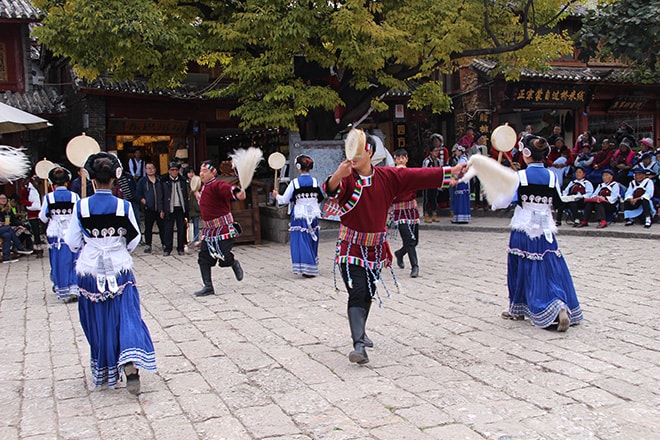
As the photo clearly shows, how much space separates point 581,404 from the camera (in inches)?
162

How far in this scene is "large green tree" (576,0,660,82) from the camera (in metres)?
10.2

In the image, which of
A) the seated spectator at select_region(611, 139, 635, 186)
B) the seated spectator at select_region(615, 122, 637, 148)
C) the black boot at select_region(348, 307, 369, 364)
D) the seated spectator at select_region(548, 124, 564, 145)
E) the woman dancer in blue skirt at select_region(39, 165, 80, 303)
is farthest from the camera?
the seated spectator at select_region(548, 124, 564, 145)

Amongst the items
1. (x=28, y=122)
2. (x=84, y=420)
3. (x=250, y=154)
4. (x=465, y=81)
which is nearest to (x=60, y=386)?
(x=84, y=420)

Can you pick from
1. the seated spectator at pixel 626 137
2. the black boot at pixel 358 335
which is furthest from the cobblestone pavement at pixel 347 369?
the seated spectator at pixel 626 137

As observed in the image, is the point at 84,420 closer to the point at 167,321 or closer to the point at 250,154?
the point at 167,321

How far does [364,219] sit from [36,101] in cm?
1405

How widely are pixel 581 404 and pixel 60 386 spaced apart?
3899 mm

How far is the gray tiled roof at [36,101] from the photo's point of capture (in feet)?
52.0

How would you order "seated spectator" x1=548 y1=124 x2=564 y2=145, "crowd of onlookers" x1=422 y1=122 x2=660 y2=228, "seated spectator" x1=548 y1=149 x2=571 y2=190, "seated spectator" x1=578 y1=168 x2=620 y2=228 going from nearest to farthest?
"crowd of onlookers" x1=422 y1=122 x2=660 y2=228 < "seated spectator" x1=578 y1=168 x2=620 y2=228 < "seated spectator" x1=548 y1=149 x2=571 y2=190 < "seated spectator" x1=548 y1=124 x2=564 y2=145

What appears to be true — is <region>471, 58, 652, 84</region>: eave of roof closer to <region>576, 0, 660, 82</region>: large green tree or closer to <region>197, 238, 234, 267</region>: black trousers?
<region>576, 0, 660, 82</region>: large green tree

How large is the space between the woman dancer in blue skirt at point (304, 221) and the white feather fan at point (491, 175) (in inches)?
185

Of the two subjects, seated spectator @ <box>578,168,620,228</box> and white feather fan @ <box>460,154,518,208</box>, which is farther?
seated spectator @ <box>578,168,620,228</box>

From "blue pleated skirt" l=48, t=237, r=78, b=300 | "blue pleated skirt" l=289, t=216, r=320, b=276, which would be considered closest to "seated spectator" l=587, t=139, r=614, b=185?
"blue pleated skirt" l=289, t=216, r=320, b=276

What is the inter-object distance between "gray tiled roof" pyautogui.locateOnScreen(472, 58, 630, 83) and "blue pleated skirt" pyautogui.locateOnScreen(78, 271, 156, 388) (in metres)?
14.9
